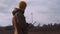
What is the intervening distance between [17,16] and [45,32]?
11.0 meters

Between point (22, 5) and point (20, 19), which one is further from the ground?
point (22, 5)

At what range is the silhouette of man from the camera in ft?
16.6

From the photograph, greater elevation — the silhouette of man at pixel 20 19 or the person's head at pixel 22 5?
the person's head at pixel 22 5

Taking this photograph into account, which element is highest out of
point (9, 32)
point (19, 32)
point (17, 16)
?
point (17, 16)

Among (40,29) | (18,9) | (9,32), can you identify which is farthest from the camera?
(9,32)

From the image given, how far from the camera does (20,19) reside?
507 cm

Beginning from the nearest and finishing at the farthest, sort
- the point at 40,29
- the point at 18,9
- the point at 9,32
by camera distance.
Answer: the point at 18,9
the point at 40,29
the point at 9,32

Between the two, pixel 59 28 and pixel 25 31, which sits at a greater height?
pixel 25 31

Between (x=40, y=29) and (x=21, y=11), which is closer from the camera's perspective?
(x=21, y=11)

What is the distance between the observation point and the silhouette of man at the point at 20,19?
506 centimetres

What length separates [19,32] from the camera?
16.8ft

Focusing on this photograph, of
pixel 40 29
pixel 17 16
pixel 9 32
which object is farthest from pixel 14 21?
pixel 9 32

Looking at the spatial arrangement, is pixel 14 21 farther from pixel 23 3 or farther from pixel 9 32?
pixel 9 32

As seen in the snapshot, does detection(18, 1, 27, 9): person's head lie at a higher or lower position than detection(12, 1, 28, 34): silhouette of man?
higher
